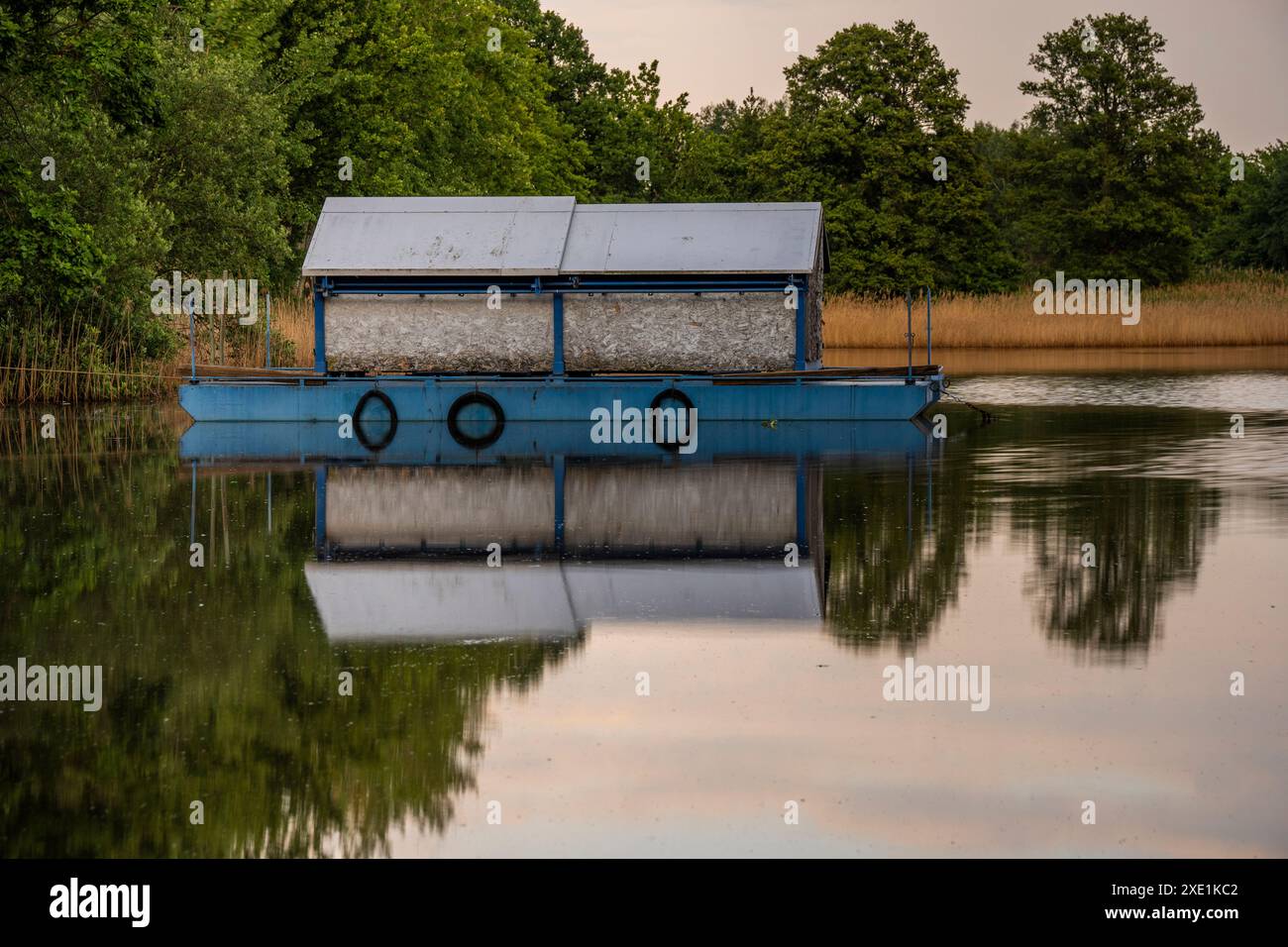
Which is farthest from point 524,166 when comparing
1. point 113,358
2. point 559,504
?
point 559,504

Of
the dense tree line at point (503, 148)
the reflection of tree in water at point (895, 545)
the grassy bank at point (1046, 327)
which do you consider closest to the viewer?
the reflection of tree in water at point (895, 545)

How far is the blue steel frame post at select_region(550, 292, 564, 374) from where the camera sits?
3288cm

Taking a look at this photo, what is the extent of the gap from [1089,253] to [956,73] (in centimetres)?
1250

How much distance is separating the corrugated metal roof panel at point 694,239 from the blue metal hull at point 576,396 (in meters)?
2.11

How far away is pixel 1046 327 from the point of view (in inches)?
2729

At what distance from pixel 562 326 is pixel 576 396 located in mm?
1877

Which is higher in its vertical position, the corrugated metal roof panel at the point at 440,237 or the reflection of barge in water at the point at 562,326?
the corrugated metal roof panel at the point at 440,237

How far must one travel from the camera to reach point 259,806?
25.7ft

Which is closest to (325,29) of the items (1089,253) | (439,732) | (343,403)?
(343,403)

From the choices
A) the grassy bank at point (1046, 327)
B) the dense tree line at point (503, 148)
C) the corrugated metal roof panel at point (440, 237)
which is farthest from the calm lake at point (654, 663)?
the grassy bank at point (1046, 327)

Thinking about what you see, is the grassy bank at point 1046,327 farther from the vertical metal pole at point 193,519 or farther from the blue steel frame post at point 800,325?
the vertical metal pole at point 193,519

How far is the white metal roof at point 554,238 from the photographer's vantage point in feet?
107
